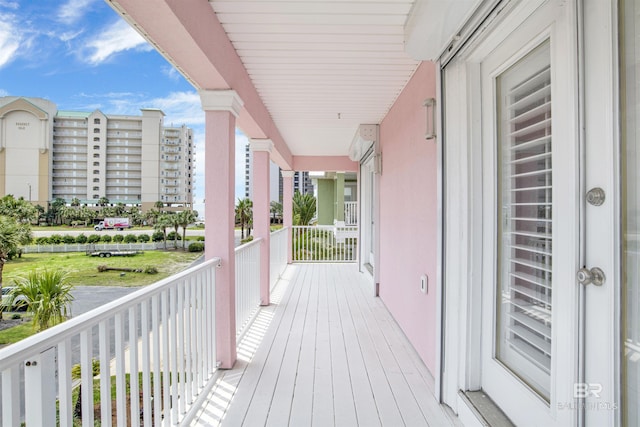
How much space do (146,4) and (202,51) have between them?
41 cm

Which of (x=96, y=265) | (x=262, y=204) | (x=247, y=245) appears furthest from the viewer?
(x=262, y=204)

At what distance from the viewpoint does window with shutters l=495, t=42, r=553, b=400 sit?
123cm

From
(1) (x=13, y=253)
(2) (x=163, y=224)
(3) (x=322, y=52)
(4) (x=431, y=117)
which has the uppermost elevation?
(3) (x=322, y=52)

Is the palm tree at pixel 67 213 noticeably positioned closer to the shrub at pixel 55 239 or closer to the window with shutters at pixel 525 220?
the shrub at pixel 55 239

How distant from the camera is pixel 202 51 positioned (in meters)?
1.70

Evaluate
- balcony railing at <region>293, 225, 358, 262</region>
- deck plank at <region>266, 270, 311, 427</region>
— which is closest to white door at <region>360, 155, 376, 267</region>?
balcony railing at <region>293, 225, 358, 262</region>

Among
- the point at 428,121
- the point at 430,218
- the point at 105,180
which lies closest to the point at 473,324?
the point at 430,218

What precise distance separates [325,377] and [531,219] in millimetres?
1702

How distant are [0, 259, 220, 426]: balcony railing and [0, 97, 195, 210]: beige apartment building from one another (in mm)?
1332

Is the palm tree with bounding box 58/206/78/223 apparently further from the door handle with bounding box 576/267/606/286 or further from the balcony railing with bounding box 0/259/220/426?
the door handle with bounding box 576/267/606/286

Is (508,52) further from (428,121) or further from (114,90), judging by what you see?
(114,90)

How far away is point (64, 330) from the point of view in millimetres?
945

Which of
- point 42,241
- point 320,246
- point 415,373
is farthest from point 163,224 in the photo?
point 320,246

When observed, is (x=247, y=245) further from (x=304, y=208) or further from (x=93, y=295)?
(x=304, y=208)
